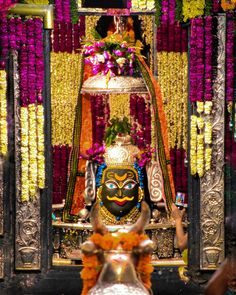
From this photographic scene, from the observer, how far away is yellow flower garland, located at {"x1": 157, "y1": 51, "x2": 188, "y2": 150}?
17.6 metres

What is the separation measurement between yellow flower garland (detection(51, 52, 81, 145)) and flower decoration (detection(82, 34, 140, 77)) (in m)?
0.91

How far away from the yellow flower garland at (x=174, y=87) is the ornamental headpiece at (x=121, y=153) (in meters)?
1.14

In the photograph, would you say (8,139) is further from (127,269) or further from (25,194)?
(127,269)

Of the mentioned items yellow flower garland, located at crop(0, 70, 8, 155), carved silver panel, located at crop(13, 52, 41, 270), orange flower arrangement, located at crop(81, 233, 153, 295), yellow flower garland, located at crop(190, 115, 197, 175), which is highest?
yellow flower garland, located at crop(0, 70, 8, 155)

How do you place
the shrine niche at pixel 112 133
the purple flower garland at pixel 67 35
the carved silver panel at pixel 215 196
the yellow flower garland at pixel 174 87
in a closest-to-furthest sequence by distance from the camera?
the shrine niche at pixel 112 133
the carved silver panel at pixel 215 196
the yellow flower garland at pixel 174 87
the purple flower garland at pixel 67 35

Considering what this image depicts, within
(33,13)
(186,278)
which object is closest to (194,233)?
(186,278)

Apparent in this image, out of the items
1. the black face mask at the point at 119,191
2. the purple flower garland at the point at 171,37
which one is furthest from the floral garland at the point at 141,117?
the black face mask at the point at 119,191

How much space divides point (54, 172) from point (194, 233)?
2727 millimetres

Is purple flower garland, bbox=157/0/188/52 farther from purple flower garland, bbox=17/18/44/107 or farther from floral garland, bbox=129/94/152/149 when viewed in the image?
purple flower garland, bbox=17/18/44/107

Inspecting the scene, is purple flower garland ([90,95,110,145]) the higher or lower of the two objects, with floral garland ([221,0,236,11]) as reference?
lower

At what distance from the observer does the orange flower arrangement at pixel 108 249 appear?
1279cm

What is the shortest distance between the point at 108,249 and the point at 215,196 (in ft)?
11.2

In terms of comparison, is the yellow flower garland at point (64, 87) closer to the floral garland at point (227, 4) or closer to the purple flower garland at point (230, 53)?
the purple flower garland at point (230, 53)

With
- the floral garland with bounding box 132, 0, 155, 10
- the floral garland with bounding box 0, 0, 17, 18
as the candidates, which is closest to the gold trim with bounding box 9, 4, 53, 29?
the floral garland with bounding box 0, 0, 17, 18
